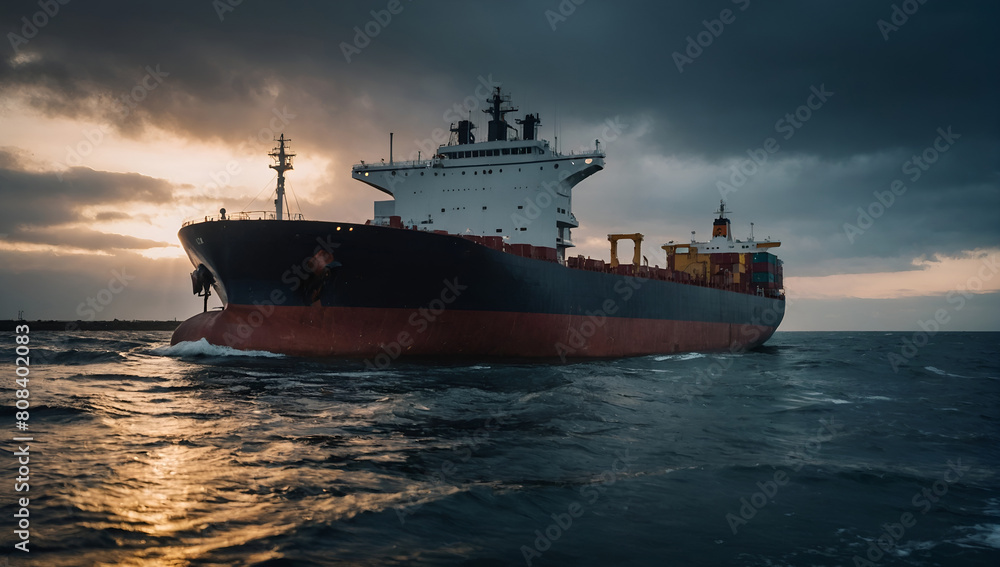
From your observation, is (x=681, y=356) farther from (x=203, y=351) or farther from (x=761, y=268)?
(x=203, y=351)

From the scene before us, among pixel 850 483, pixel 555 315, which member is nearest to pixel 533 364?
pixel 555 315

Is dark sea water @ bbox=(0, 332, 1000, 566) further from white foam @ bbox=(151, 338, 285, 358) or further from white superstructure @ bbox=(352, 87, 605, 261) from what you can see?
white superstructure @ bbox=(352, 87, 605, 261)

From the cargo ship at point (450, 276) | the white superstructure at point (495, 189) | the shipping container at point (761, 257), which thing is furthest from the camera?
the shipping container at point (761, 257)

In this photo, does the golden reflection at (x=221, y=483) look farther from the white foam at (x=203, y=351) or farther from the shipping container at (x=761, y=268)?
the shipping container at (x=761, y=268)

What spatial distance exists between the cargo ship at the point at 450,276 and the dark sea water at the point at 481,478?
4.24m

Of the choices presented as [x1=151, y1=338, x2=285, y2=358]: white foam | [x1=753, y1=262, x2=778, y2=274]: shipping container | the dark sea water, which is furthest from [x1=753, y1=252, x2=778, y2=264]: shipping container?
[x1=151, y1=338, x2=285, y2=358]: white foam

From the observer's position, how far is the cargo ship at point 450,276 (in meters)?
16.2

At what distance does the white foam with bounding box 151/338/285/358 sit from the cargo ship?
21 centimetres

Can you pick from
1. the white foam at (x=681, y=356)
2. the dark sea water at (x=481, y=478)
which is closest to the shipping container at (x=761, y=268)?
the white foam at (x=681, y=356)

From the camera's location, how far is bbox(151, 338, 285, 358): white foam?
1662 cm

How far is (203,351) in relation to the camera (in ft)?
59.1

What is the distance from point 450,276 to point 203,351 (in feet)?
27.0

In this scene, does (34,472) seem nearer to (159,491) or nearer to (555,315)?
(159,491)

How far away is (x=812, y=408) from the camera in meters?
12.1
